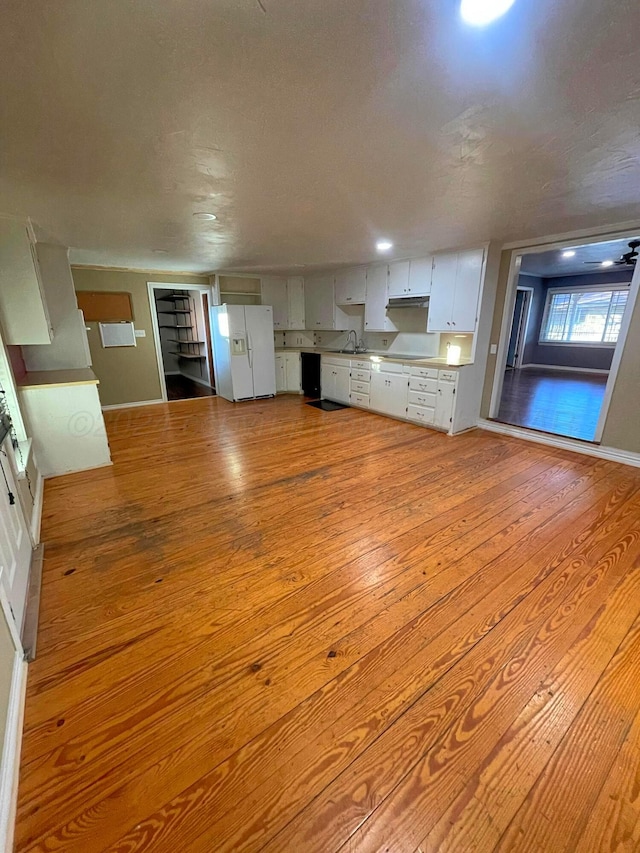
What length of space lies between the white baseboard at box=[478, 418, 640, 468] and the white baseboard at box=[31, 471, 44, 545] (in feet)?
16.2

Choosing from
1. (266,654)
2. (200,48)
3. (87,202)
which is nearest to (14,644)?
(266,654)

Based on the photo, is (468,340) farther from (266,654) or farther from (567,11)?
(266,654)

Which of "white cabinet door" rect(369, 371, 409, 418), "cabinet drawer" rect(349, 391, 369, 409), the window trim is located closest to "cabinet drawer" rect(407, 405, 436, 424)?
"white cabinet door" rect(369, 371, 409, 418)

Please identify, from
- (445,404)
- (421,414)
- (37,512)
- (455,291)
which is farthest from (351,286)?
(37,512)

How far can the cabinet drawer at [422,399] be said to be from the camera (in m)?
4.68

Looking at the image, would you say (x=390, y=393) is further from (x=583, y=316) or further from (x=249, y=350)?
(x=583, y=316)

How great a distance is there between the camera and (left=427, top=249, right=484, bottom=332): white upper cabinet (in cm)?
425

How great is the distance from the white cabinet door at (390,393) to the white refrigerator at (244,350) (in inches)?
86.4

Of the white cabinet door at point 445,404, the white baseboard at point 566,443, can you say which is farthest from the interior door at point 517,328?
the white cabinet door at point 445,404

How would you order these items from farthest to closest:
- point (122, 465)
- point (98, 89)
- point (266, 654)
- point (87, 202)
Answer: point (122, 465)
point (87, 202)
point (266, 654)
point (98, 89)

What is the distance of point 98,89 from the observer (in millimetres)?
1322

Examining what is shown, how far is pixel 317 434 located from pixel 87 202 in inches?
127

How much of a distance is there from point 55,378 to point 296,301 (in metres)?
4.65

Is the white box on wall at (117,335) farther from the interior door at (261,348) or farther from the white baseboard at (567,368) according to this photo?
the white baseboard at (567,368)
